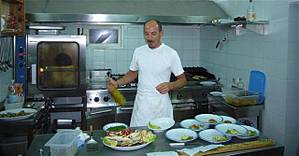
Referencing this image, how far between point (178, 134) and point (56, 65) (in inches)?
76.0

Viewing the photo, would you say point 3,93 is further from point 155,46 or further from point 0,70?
point 155,46

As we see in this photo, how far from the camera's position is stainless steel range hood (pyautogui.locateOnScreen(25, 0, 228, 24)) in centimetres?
318

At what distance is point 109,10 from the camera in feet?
11.0

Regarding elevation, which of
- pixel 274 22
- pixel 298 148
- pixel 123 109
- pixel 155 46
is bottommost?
pixel 298 148

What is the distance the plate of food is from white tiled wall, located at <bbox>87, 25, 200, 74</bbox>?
2.32 metres

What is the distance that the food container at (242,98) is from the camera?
3064mm

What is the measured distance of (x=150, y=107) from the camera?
2.51m

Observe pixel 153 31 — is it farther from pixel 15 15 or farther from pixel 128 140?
pixel 15 15

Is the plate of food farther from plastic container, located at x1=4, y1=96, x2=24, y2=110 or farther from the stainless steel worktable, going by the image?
plastic container, located at x1=4, y1=96, x2=24, y2=110

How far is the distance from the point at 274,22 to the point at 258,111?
0.89m

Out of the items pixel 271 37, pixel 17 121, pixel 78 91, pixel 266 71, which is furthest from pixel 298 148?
pixel 17 121

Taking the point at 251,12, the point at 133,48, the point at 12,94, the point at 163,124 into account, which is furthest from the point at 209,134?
the point at 133,48

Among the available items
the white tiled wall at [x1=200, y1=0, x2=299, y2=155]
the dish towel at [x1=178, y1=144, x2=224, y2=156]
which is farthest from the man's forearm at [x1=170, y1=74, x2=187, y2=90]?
the white tiled wall at [x1=200, y1=0, x2=299, y2=155]

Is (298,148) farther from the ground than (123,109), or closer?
closer
